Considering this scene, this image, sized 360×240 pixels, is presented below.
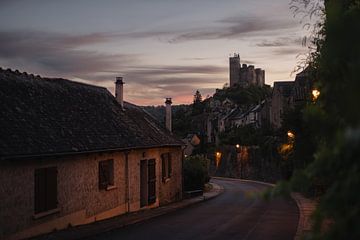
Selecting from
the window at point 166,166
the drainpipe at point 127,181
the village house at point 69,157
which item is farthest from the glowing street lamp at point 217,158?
the drainpipe at point 127,181

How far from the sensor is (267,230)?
1831 cm

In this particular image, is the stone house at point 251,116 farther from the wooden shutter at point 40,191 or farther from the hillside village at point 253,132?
the wooden shutter at point 40,191

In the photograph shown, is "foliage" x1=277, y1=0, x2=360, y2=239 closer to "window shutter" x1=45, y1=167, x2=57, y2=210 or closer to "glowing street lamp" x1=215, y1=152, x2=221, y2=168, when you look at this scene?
"window shutter" x1=45, y1=167, x2=57, y2=210

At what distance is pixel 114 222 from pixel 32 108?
5.22 metres

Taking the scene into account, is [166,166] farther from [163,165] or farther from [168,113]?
[168,113]

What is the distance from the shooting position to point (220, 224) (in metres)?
19.8

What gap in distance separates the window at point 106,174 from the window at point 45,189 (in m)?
3.58

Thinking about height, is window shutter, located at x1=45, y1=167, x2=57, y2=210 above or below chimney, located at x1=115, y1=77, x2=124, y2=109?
below

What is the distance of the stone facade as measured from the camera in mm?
14352

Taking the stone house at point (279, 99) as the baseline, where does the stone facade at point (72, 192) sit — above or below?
below

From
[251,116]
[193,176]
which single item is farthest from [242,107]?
[193,176]

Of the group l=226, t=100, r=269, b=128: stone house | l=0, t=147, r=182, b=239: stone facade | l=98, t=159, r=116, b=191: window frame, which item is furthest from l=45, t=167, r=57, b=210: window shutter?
l=226, t=100, r=269, b=128: stone house

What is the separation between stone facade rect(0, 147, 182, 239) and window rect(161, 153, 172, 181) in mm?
678

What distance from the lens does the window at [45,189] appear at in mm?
15805
